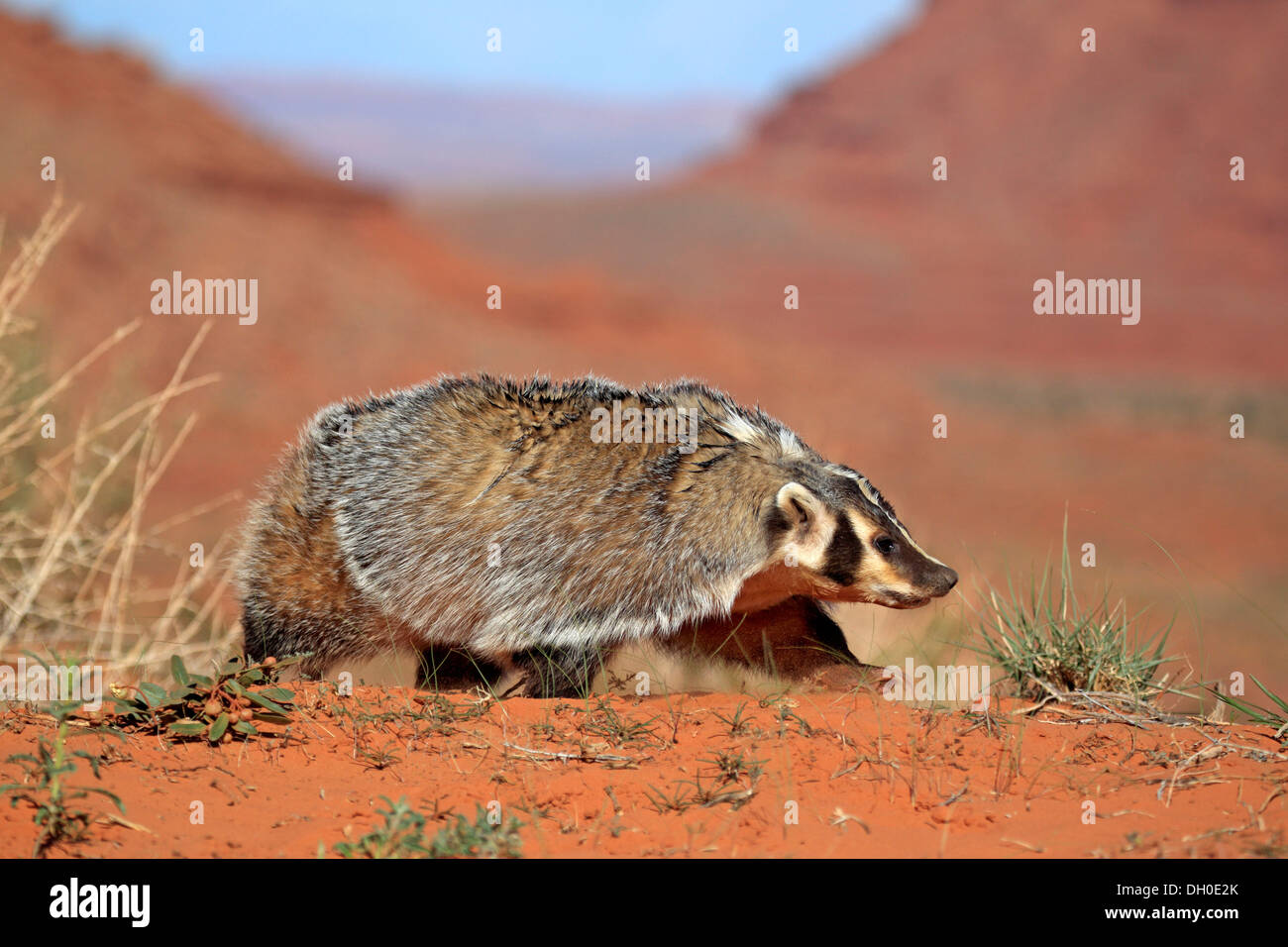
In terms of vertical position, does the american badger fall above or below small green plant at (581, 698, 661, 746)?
above

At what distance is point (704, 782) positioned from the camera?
3598 mm

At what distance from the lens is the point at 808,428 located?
16703mm

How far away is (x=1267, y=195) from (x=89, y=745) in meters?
39.7

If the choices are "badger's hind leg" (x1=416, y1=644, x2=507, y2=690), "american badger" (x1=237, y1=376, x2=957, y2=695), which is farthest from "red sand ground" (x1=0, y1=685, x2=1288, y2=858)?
"badger's hind leg" (x1=416, y1=644, x2=507, y2=690)

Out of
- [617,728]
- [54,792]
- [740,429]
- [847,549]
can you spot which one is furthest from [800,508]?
[54,792]

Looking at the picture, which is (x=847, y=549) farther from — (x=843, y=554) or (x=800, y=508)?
(x=800, y=508)

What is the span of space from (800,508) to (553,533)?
0.96 meters

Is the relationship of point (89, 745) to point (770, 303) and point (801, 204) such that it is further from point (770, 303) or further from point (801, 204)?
point (801, 204)

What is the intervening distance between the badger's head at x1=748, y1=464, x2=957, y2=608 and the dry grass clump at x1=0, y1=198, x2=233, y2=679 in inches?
106

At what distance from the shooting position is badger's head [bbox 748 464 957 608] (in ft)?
15.6

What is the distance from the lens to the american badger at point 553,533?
479 cm

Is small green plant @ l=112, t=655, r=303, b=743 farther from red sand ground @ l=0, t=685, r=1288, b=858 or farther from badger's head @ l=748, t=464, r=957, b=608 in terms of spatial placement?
badger's head @ l=748, t=464, r=957, b=608

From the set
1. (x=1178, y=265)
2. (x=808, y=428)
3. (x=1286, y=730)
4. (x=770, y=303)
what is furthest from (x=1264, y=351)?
(x=1286, y=730)

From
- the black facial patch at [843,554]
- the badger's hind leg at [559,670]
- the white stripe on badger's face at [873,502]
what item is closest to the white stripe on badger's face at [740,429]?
the white stripe on badger's face at [873,502]
